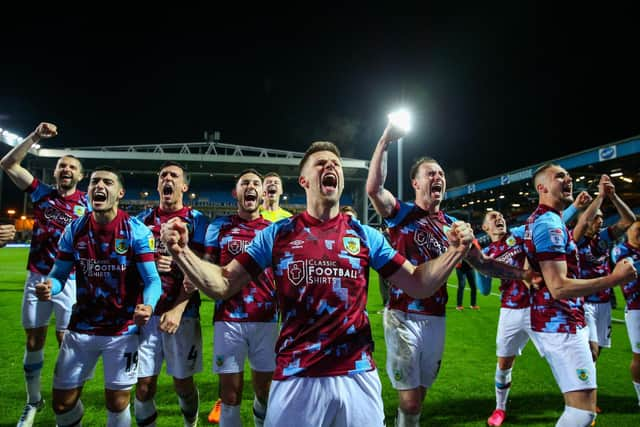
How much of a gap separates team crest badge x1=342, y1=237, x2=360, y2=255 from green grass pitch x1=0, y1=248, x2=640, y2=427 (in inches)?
122

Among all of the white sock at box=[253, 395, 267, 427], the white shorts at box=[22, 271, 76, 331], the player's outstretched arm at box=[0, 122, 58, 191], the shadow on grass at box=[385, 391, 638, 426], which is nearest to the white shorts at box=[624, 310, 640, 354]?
the shadow on grass at box=[385, 391, 638, 426]

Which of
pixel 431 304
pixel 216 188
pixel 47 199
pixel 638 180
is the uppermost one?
pixel 216 188

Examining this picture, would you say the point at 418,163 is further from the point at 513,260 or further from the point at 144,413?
the point at 144,413

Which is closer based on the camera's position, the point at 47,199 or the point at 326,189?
the point at 326,189

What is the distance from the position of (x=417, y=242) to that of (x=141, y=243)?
244cm

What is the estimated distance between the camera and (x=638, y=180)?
92.7ft

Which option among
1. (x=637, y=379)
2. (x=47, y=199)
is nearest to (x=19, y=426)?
(x=47, y=199)

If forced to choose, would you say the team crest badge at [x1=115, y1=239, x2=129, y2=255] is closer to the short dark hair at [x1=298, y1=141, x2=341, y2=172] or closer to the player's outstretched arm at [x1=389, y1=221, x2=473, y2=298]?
the short dark hair at [x1=298, y1=141, x2=341, y2=172]

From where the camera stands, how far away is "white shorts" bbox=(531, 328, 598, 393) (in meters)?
3.07

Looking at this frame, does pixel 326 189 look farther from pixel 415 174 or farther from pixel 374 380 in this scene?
pixel 415 174

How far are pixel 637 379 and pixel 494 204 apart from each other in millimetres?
41189

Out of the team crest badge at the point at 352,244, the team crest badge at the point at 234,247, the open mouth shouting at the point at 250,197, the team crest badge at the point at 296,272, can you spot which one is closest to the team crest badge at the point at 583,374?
the team crest badge at the point at 352,244

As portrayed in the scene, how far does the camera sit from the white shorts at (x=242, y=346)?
3.73 metres

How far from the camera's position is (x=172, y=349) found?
3871mm
